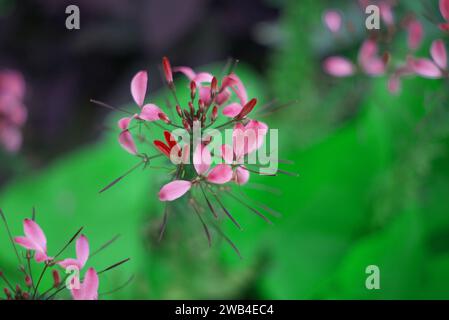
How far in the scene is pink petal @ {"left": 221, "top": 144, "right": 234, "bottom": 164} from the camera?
0.25 m

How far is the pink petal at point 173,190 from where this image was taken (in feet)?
0.81

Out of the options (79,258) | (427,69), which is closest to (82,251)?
(79,258)

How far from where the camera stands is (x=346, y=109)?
2.03ft

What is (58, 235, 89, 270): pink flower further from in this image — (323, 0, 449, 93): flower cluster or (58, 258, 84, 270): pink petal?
(323, 0, 449, 93): flower cluster

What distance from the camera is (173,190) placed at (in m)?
0.25

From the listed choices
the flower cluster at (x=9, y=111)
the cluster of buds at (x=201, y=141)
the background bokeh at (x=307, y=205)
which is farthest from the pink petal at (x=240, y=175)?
the flower cluster at (x=9, y=111)

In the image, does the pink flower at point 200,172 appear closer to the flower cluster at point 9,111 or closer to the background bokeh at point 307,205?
the background bokeh at point 307,205

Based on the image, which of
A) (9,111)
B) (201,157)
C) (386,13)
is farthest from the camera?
(9,111)

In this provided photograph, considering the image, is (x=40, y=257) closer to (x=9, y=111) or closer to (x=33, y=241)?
(x=33, y=241)

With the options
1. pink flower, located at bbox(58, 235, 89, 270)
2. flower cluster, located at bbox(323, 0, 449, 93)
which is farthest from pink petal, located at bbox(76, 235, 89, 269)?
flower cluster, located at bbox(323, 0, 449, 93)

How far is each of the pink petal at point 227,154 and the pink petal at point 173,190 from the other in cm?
2

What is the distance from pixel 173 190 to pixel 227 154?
3 centimetres

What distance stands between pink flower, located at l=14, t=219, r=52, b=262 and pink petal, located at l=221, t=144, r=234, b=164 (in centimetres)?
10
